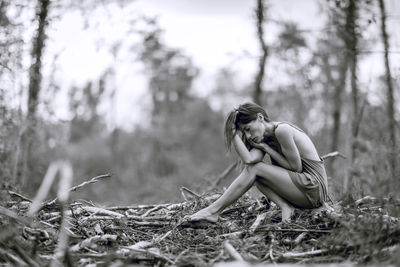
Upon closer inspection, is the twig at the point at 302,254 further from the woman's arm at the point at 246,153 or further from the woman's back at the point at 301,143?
the woman's back at the point at 301,143

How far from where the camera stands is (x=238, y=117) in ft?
15.7

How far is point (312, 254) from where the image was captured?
3.72 meters

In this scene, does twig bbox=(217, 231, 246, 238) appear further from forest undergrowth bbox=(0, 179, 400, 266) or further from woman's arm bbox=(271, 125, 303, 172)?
woman's arm bbox=(271, 125, 303, 172)

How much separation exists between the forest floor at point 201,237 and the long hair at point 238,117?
41.2 inches

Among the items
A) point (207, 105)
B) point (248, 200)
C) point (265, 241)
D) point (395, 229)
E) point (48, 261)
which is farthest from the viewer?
point (207, 105)

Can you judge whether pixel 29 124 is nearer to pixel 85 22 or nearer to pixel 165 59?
pixel 85 22

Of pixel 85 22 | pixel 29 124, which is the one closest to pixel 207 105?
pixel 85 22

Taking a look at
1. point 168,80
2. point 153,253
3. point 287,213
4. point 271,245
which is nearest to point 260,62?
point 287,213

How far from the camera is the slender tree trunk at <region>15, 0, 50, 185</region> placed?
8211mm

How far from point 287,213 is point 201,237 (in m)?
1.03

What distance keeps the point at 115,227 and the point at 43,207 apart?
2.99ft

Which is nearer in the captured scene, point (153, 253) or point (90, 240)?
point (153, 253)

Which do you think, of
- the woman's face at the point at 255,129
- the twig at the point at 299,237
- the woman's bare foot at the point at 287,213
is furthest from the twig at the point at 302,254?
the woman's face at the point at 255,129

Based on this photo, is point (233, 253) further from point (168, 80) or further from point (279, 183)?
point (168, 80)
